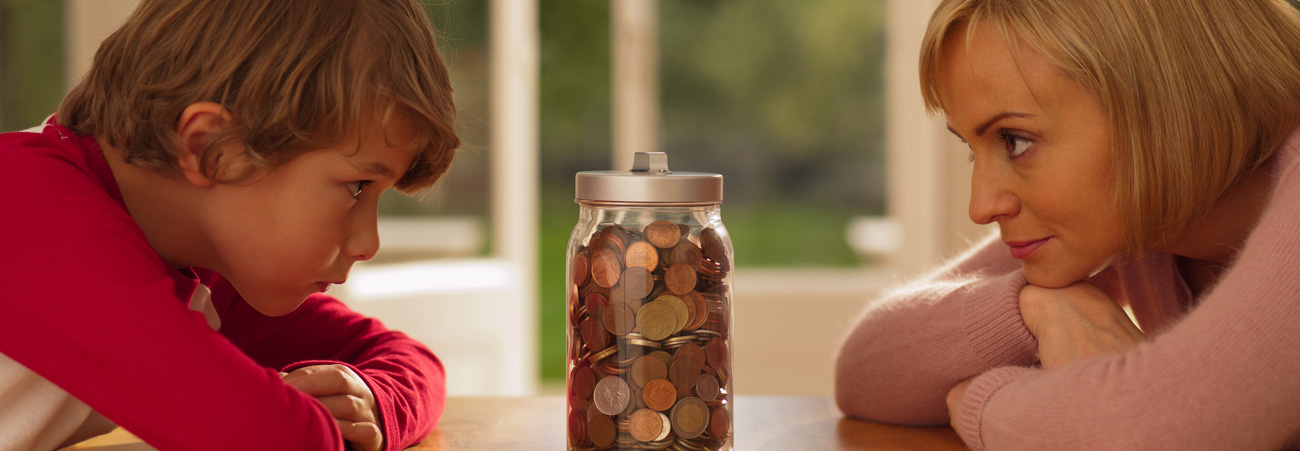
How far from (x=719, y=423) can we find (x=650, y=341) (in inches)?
3.8

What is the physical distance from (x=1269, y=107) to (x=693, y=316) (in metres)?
0.55

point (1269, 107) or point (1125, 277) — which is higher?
point (1269, 107)

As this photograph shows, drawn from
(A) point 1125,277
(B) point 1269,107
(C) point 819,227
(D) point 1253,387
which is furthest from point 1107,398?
(C) point 819,227

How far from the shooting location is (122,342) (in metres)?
0.65

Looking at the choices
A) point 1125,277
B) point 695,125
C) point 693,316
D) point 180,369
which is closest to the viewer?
point 180,369

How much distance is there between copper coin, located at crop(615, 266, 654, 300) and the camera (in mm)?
750

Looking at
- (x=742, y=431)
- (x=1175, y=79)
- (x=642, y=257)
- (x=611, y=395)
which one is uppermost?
(x=1175, y=79)

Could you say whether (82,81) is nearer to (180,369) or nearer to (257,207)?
(257,207)

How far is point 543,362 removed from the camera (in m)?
7.66

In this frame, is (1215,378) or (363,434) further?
(363,434)

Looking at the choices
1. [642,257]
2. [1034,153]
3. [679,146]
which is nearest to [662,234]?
[642,257]

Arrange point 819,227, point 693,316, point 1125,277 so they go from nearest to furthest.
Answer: point 693,316 < point 1125,277 < point 819,227

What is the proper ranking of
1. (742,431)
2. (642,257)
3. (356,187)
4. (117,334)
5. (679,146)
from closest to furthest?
(117,334) → (642,257) → (356,187) → (742,431) → (679,146)

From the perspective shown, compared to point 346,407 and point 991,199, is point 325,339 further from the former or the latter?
point 991,199
